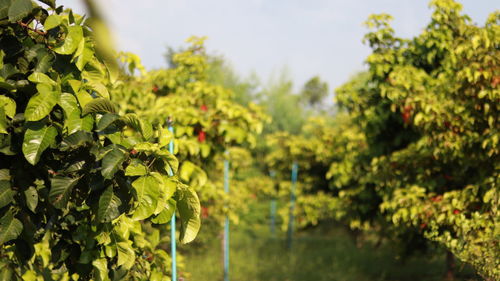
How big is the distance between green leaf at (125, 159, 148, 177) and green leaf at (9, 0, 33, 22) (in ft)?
2.20

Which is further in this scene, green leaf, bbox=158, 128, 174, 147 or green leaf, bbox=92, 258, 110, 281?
green leaf, bbox=92, 258, 110, 281

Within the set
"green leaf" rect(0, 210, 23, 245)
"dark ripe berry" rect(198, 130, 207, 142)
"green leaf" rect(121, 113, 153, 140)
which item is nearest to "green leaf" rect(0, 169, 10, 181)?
"green leaf" rect(0, 210, 23, 245)

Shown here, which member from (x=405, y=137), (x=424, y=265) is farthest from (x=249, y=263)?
(x=405, y=137)

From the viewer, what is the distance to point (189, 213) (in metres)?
2.03

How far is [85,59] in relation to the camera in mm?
2080

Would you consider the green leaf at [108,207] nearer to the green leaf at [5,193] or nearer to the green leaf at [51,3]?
the green leaf at [5,193]

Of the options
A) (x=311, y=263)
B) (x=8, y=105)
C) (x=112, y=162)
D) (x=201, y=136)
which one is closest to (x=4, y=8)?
(x=8, y=105)

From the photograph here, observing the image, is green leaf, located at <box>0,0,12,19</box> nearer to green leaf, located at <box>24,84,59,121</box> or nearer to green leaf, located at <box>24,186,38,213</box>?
green leaf, located at <box>24,84,59,121</box>

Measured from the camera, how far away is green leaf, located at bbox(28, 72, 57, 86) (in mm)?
1985

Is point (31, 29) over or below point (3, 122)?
over

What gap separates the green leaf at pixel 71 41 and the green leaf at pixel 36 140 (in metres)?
0.30

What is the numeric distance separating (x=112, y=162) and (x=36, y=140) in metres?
0.32

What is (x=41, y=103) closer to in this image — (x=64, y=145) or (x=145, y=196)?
(x=64, y=145)

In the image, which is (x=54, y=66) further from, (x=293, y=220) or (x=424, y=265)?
(x=293, y=220)
